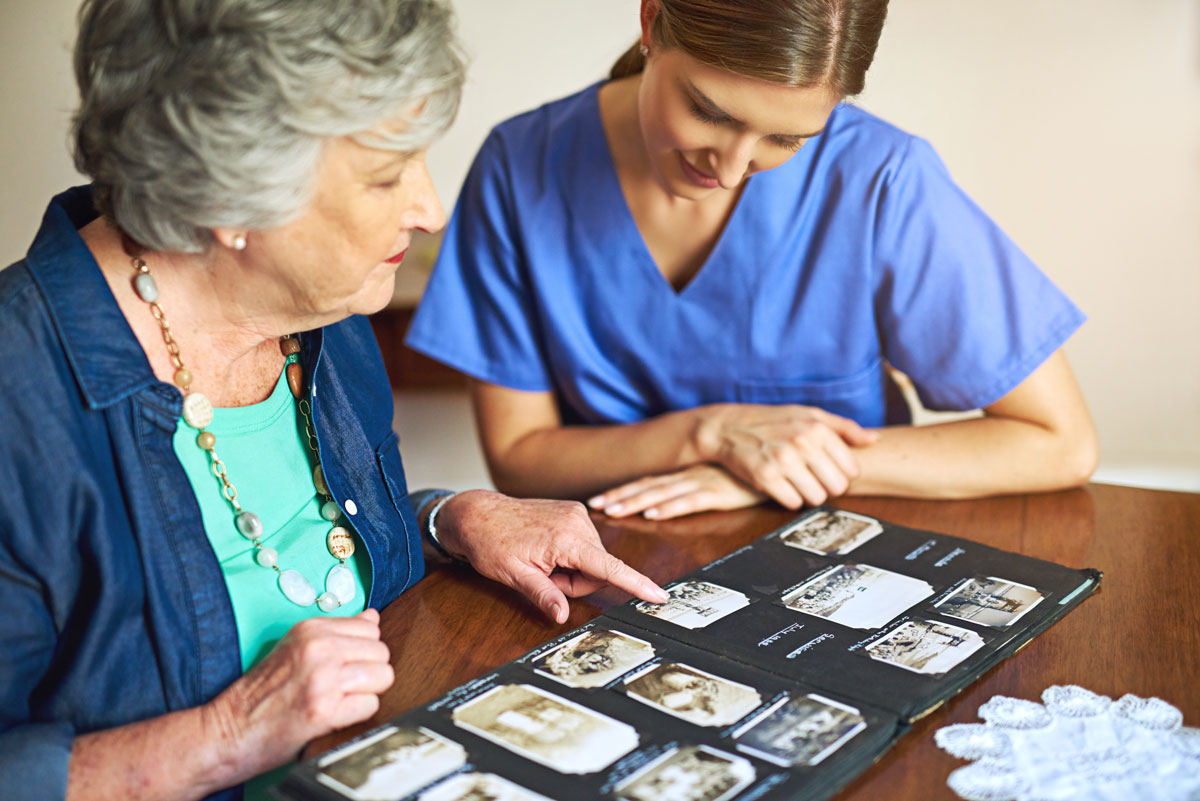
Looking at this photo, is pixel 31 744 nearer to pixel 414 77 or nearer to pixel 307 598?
pixel 307 598

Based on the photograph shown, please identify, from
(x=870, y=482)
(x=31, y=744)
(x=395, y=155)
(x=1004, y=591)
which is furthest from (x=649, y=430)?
(x=31, y=744)

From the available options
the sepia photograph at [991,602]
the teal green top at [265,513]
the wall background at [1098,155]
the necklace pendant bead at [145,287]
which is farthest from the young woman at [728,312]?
the wall background at [1098,155]

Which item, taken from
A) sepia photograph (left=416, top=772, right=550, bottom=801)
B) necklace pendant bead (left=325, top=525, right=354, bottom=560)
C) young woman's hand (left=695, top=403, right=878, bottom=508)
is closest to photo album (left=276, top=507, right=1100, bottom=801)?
sepia photograph (left=416, top=772, right=550, bottom=801)

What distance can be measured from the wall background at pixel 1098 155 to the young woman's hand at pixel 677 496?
5.94ft

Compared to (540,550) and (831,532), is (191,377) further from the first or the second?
(831,532)

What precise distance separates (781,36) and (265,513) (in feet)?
2.47

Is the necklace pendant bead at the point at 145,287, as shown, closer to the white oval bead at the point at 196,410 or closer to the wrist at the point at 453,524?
the white oval bead at the point at 196,410

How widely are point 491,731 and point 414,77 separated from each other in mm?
566

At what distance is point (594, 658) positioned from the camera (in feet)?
3.10

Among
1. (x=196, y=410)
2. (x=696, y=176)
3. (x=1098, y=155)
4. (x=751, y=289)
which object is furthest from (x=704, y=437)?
(x=1098, y=155)

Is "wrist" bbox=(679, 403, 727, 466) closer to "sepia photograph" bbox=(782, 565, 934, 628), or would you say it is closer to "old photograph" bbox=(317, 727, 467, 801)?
"sepia photograph" bbox=(782, 565, 934, 628)

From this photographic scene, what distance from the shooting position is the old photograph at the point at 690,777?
74 cm

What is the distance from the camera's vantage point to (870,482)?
1396 mm

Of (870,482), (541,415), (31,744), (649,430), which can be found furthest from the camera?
(541,415)
